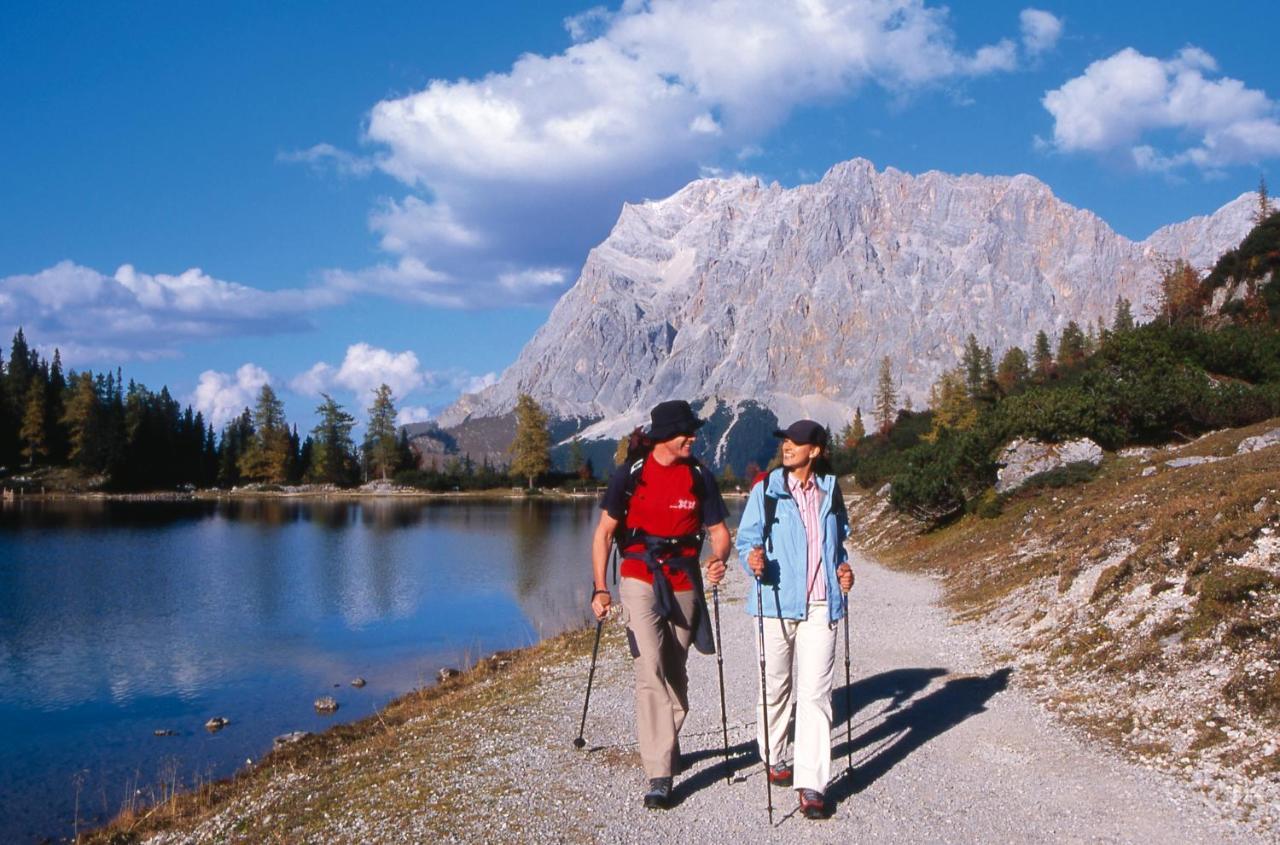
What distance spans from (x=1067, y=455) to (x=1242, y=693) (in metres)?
18.4

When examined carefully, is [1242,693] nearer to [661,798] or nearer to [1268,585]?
[1268,585]

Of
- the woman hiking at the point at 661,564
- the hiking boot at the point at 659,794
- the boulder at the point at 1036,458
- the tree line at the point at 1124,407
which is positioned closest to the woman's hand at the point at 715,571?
the woman hiking at the point at 661,564

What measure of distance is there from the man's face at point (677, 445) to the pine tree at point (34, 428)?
118 metres

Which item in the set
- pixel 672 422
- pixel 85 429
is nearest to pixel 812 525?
pixel 672 422

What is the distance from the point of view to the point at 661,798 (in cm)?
687

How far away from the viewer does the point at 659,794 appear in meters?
6.87

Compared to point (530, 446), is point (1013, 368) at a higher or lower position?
higher

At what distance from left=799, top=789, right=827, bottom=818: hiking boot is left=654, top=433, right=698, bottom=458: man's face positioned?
8.67 ft

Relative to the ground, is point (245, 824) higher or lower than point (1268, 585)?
lower

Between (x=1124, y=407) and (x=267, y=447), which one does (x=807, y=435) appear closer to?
(x=1124, y=407)

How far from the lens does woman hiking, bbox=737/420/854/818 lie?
6.76 metres

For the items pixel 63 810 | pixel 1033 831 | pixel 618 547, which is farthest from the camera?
pixel 63 810

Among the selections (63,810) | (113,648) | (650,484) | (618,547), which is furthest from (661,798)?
(113,648)

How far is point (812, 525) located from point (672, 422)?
1.35 m
